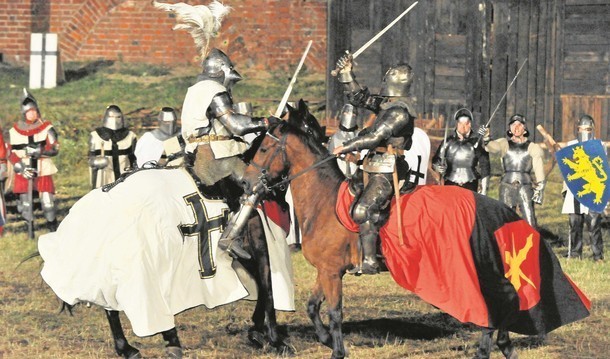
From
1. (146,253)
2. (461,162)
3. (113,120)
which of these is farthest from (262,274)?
(113,120)

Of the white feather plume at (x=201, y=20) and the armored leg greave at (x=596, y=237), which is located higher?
the white feather plume at (x=201, y=20)

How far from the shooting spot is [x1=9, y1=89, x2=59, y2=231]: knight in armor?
1727 centimetres

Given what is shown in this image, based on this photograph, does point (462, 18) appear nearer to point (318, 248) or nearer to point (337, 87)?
point (337, 87)

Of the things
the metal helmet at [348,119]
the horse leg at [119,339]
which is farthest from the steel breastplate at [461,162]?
the horse leg at [119,339]

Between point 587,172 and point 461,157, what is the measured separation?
130 cm

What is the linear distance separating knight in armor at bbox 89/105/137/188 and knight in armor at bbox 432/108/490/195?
3.53 meters

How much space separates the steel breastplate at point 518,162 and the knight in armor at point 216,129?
5.29 m

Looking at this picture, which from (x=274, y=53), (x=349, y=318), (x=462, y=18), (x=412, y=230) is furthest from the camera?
(x=274, y=53)

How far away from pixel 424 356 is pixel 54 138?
23.4ft

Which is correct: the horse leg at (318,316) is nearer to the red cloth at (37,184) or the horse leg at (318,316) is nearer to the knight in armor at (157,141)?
the knight in armor at (157,141)

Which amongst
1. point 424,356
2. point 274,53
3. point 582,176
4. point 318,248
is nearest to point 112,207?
point 318,248

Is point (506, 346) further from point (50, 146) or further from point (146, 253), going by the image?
point (50, 146)

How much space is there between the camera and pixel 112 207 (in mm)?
10867

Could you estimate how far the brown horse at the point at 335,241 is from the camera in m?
10.8
